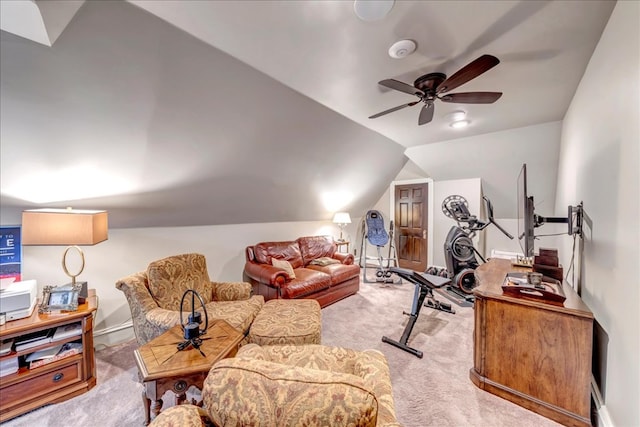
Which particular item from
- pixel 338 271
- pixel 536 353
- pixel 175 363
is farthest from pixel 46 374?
pixel 536 353

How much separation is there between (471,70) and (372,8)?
0.80 meters

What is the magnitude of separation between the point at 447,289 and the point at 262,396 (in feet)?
14.0

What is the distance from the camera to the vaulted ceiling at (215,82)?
60.4 inches

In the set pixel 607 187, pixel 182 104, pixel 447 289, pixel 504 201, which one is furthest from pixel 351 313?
pixel 504 201

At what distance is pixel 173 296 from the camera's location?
2352mm

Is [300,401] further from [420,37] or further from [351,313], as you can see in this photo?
[351,313]

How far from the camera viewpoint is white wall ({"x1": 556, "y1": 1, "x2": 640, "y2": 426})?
129 centimetres

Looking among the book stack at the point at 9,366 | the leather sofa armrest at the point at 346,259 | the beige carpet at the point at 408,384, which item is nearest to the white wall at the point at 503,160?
the leather sofa armrest at the point at 346,259

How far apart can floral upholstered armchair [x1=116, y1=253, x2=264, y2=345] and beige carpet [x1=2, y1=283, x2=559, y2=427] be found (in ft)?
1.44

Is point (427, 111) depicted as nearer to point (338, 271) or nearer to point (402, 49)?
point (402, 49)

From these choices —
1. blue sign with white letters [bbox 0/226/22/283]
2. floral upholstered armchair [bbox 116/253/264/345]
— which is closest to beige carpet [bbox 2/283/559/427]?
floral upholstered armchair [bbox 116/253/264/345]

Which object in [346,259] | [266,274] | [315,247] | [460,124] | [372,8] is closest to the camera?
[372,8]

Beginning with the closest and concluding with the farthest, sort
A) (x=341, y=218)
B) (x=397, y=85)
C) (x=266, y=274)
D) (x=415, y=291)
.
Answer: (x=397, y=85), (x=415, y=291), (x=266, y=274), (x=341, y=218)

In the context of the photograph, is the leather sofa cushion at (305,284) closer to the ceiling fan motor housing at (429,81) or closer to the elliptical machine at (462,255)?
the elliptical machine at (462,255)
